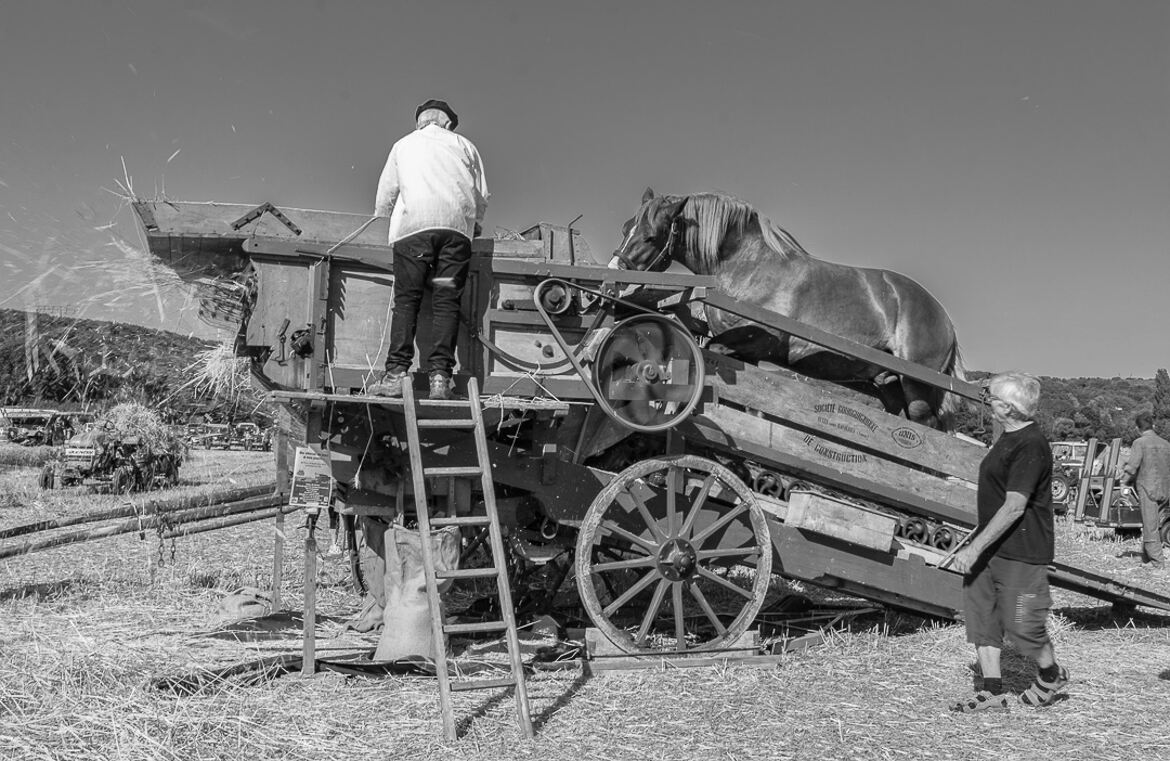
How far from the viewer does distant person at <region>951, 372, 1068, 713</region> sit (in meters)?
5.09

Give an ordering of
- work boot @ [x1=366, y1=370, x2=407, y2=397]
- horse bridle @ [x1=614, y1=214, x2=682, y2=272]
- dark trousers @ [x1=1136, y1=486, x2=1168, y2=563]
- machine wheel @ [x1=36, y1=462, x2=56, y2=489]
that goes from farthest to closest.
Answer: machine wheel @ [x1=36, y1=462, x2=56, y2=489] → dark trousers @ [x1=1136, y1=486, x2=1168, y2=563] → horse bridle @ [x1=614, y1=214, x2=682, y2=272] → work boot @ [x1=366, y1=370, x2=407, y2=397]

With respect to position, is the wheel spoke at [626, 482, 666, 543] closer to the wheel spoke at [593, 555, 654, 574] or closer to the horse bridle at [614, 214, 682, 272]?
the wheel spoke at [593, 555, 654, 574]

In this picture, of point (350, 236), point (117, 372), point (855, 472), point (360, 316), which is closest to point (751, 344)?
point (855, 472)

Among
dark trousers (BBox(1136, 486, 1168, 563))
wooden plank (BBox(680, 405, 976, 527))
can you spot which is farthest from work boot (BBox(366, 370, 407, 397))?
dark trousers (BBox(1136, 486, 1168, 563))

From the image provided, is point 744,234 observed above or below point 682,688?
above

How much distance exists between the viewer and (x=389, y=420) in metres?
6.05

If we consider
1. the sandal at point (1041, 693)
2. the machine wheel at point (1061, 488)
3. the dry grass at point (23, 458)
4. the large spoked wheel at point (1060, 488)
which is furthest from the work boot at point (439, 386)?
the dry grass at point (23, 458)

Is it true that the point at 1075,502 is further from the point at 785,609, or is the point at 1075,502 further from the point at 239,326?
the point at 239,326

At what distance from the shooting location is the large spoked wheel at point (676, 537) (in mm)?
6008

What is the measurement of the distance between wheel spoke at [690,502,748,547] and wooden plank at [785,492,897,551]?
1.63 ft

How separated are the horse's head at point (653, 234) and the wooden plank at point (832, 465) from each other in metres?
1.53

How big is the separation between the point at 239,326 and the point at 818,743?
4.06m

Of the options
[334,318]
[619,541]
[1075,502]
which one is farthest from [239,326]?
[1075,502]

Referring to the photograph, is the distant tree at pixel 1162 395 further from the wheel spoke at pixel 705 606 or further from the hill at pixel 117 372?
the wheel spoke at pixel 705 606
